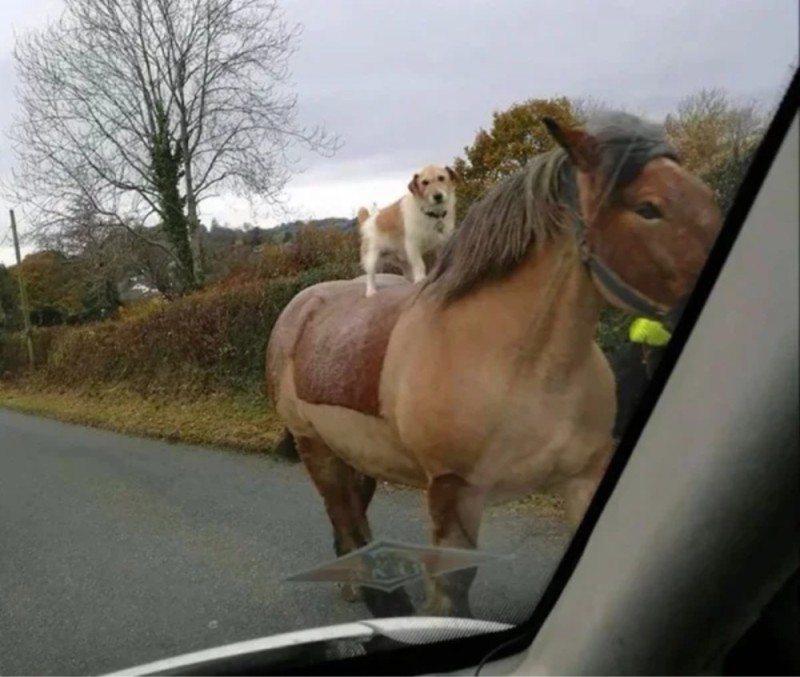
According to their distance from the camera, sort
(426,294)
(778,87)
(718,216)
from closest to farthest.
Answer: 1. (778,87)
2. (718,216)
3. (426,294)

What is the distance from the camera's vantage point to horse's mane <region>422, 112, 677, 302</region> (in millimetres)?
2021

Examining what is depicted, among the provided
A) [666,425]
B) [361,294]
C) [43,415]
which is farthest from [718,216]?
[43,415]

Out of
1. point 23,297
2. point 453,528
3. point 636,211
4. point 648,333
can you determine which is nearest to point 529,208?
point 636,211

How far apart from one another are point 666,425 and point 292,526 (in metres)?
1.00

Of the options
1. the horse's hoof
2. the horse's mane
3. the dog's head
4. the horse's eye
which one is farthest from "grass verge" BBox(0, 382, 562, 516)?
the horse's eye

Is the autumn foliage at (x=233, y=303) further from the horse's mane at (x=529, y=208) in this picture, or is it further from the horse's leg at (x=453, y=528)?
the horse's leg at (x=453, y=528)

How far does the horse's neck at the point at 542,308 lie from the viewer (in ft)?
7.06

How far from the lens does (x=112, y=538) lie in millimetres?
2713

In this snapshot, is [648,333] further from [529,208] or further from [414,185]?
[414,185]

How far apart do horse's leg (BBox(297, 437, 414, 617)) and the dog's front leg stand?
16.0 inches

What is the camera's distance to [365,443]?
2422 millimetres

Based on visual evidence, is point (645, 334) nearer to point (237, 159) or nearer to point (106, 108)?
point (237, 159)

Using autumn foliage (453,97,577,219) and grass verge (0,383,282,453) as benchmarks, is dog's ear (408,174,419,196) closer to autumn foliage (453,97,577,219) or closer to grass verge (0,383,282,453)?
autumn foliage (453,97,577,219)

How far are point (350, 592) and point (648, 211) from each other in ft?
3.39
